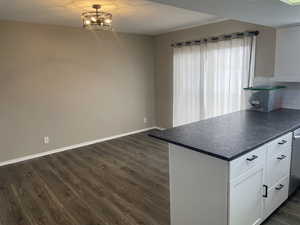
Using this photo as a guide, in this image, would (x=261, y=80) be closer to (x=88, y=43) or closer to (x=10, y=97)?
(x=88, y=43)

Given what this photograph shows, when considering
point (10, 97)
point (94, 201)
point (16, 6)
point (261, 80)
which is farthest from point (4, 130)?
point (261, 80)

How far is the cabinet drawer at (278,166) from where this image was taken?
2.14 m

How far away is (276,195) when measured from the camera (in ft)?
7.59

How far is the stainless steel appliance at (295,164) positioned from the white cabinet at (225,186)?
325mm

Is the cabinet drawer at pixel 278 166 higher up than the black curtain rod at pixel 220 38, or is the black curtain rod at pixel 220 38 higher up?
the black curtain rod at pixel 220 38

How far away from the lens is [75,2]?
2.86 meters

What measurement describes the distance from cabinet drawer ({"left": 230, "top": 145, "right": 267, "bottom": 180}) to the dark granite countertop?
0.06 metres

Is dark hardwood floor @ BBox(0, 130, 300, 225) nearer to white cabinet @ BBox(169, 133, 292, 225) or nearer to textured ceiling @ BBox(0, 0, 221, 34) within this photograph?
white cabinet @ BBox(169, 133, 292, 225)

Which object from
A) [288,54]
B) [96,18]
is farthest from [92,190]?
Answer: [288,54]

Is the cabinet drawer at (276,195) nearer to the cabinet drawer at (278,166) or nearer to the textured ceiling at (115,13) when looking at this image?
the cabinet drawer at (278,166)

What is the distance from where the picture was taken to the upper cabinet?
2.88 metres

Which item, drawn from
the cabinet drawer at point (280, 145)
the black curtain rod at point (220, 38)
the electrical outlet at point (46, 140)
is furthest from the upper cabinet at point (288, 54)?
the electrical outlet at point (46, 140)

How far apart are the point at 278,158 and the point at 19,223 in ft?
9.02

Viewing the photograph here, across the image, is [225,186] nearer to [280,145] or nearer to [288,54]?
[280,145]
